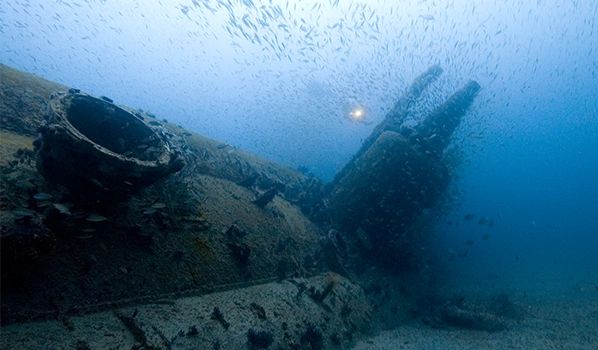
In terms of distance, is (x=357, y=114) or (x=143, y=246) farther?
(x=357, y=114)

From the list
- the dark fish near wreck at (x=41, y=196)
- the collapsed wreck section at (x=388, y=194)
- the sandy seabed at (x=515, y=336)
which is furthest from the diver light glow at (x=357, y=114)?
the dark fish near wreck at (x=41, y=196)

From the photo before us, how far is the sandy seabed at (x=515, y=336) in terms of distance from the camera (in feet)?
23.6

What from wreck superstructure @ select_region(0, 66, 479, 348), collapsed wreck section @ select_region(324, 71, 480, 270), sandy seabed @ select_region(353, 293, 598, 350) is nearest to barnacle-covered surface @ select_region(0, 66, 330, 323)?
wreck superstructure @ select_region(0, 66, 479, 348)

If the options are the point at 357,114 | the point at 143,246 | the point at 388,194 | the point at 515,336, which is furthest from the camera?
the point at 357,114

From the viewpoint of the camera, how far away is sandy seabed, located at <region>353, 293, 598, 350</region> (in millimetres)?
7203

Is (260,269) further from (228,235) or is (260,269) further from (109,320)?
(109,320)

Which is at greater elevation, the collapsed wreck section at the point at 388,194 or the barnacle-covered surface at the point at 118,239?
the collapsed wreck section at the point at 388,194

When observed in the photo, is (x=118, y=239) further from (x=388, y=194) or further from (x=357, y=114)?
(x=357, y=114)

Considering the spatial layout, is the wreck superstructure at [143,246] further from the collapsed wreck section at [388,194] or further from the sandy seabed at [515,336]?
the collapsed wreck section at [388,194]

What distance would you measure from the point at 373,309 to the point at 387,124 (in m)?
7.27

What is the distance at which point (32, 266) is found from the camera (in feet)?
10.5

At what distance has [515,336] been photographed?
905cm

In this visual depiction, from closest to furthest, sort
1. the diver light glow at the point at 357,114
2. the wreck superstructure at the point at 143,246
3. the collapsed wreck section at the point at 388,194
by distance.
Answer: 1. the wreck superstructure at the point at 143,246
2. the collapsed wreck section at the point at 388,194
3. the diver light glow at the point at 357,114

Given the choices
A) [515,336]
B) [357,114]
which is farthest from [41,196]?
[357,114]
